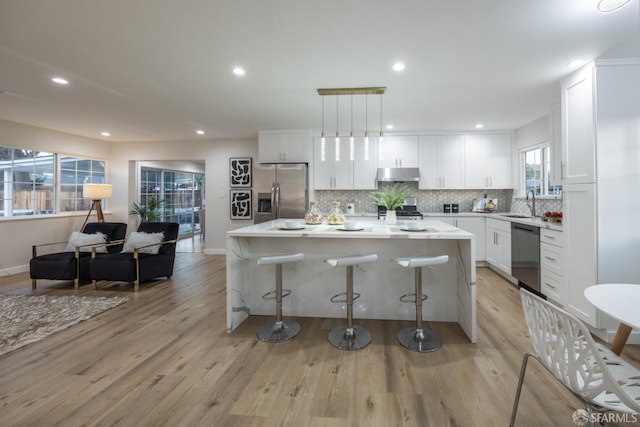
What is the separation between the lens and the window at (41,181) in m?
4.84

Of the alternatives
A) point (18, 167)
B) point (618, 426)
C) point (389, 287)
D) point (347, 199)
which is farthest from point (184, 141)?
point (618, 426)

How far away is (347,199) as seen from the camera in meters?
5.79

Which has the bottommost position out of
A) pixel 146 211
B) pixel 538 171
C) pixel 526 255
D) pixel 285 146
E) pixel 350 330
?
pixel 350 330

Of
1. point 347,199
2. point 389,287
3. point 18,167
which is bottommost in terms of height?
point 389,287

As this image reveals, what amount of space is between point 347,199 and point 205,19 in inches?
160

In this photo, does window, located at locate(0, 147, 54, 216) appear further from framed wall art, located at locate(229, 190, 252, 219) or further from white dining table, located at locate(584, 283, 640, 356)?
white dining table, located at locate(584, 283, 640, 356)

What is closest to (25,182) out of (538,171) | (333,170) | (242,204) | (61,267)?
(61,267)

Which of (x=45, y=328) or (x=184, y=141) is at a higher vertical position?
(x=184, y=141)

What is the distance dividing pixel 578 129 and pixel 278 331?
3.36 metres

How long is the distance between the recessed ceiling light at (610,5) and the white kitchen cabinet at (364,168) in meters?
3.59

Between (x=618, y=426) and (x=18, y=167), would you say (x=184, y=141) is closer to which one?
(x=18, y=167)

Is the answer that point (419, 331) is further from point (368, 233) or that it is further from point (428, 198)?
point (428, 198)

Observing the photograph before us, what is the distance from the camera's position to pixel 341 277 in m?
2.96

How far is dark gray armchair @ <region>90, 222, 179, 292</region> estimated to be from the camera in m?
3.96
